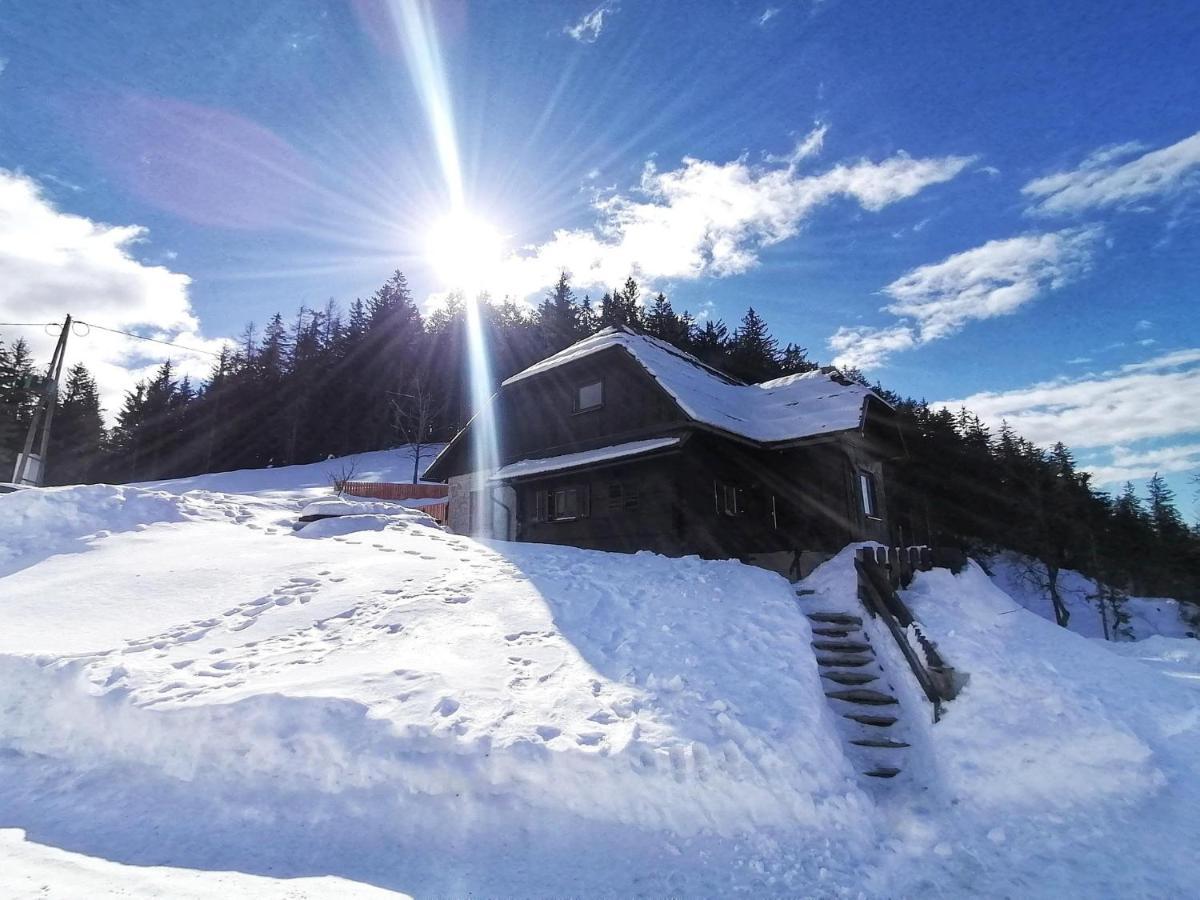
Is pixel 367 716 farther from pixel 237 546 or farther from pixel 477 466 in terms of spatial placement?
pixel 477 466

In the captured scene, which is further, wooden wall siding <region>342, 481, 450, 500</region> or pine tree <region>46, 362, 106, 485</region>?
pine tree <region>46, 362, 106, 485</region>

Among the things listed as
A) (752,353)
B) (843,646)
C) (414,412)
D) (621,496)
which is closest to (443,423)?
(414,412)

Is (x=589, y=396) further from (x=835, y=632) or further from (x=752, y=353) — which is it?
(x=752, y=353)

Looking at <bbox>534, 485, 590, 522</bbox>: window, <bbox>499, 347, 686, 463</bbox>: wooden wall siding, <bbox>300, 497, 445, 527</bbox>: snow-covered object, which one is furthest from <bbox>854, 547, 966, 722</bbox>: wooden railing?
<bbox>300, 497, 445, 527</bbox>: snow-covered object

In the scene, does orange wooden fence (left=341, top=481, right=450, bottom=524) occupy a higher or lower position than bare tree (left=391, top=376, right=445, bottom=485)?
lower

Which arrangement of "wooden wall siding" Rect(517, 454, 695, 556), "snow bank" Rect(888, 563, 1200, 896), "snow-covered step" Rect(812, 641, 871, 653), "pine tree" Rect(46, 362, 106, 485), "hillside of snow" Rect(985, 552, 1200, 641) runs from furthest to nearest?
1. "pine tree" Rect(46, 362, 106, 485)
2. "hillside of snow" Rect(985, 552, 1200, 641)
3. "wooden wall siding" Rect(517, 454, 695, 556)
4. "snow-covered step" Rect(812, 641, 871, 653)
5. "snow bank" Rect(888, 563, 1200, 896)

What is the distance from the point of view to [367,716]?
5238 millimetres

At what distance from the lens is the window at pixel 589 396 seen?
57.2ft

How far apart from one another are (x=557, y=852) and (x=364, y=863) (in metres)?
1.42

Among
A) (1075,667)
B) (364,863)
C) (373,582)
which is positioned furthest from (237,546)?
(1075,667)

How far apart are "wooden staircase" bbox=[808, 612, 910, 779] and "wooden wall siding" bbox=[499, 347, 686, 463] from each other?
6.63 metres

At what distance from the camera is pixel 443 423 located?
5403cm

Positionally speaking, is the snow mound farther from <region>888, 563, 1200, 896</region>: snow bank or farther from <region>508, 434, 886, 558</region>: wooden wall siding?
<region>888, 563, 1200, 896</region>: snow bank

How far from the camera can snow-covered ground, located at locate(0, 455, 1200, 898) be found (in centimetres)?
448
